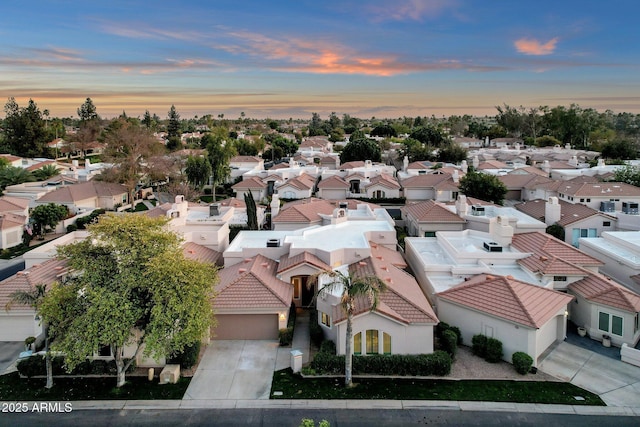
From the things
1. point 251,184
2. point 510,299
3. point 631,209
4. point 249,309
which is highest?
point 251,184

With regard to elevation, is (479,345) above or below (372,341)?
below

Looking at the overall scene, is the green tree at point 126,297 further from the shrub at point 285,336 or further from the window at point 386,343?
the window at point 386,343

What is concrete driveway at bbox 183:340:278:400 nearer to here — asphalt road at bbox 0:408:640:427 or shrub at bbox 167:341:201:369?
shrub at bbox 167:341:201:369

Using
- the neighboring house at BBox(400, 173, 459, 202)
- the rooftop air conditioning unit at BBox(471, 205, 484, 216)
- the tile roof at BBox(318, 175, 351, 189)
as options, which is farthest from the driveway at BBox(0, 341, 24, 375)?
the neighboring house at BBox(400, 173, 459, 202)

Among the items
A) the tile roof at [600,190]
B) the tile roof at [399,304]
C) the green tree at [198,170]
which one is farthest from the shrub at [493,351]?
the green tree at [198,170]

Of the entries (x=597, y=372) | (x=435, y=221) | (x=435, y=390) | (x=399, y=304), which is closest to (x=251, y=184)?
(x=435, y=221)

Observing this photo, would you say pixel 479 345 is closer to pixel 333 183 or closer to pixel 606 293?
pixel 606 293
